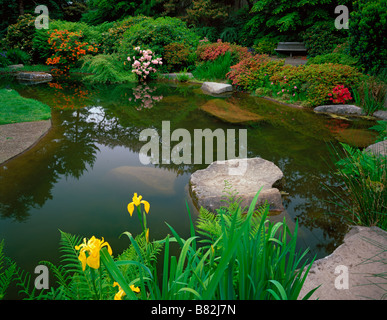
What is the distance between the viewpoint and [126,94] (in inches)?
348

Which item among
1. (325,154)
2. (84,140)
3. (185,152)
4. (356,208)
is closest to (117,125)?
(84,140)

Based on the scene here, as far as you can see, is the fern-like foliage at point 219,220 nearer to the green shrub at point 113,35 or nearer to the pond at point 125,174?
the pond at point 125,174

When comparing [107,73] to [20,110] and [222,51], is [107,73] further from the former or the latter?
[20,110]

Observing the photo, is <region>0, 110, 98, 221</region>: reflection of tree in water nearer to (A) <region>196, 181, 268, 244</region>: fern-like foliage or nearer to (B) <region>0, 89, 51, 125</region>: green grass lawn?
(B) <region>0, 89, 51, 125</region>: green grass lawn

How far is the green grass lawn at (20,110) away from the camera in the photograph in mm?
5559

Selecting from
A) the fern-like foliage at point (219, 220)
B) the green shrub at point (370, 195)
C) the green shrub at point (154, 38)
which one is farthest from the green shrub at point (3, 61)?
the green shrub at point (370, 195)

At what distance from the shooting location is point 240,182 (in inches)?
132

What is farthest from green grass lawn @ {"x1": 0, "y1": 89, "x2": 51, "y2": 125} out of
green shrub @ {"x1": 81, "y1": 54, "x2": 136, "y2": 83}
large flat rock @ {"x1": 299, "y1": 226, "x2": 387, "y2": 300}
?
large flat rock @ {"x1": 299, "y1": 226, "x2": 387, "y2": 300}

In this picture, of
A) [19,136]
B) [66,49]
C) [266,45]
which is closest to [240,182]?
[19,136]

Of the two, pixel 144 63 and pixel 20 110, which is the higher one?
pixel 144 63

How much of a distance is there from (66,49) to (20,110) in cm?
774

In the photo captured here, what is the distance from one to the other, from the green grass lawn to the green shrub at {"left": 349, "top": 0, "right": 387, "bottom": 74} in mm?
6788

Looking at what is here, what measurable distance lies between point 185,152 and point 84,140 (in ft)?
5.46

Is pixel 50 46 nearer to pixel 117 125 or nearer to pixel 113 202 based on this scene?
pixel 117 125
